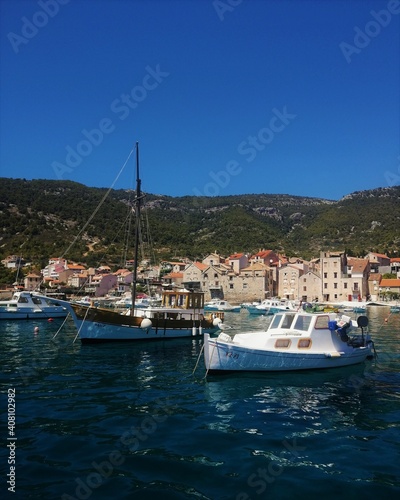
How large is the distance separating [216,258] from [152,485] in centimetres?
9235

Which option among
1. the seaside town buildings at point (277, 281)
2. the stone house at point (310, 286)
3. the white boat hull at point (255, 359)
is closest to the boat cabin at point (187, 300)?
the white boat hull at point (255, 359)

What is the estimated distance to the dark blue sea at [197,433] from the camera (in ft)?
24.9

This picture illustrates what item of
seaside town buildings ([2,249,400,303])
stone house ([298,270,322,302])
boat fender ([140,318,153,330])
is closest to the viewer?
boat fender ([140,318,153,330])

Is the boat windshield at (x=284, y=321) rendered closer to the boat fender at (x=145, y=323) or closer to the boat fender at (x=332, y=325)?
the boat fender at (x=332, y=325)

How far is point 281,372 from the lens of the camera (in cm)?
1678

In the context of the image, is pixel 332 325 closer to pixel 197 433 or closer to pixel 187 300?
pixel 197 433

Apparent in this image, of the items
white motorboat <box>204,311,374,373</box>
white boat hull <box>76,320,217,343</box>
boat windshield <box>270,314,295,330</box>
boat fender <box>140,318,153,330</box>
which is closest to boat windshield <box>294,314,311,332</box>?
white motorboat <box>204,311,374,373</box>

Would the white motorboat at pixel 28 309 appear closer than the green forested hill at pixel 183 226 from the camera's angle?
Yes

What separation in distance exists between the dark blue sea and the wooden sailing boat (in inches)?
296

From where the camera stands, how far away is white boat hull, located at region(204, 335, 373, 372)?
16016 millimetres

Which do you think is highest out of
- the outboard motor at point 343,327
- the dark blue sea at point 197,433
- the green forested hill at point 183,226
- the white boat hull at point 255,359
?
the green forested hill at point 183,226

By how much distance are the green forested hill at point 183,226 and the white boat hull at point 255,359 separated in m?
90.6

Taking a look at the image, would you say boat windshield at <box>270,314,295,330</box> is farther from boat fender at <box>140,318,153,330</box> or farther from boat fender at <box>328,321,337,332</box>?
boat fender at <box>140,318,153,330</box>

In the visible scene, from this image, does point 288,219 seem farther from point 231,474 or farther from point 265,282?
point 231,474
